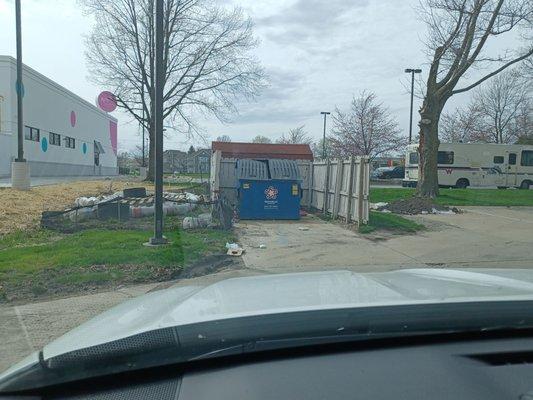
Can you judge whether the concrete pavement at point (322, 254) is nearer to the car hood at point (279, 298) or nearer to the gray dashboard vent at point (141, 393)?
the car hood at point (279, 298)

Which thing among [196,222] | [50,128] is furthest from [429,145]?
[50,128]

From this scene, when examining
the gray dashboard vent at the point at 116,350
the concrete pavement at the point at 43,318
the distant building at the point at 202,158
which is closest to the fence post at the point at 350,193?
the concrete pavement at the point at 43,318

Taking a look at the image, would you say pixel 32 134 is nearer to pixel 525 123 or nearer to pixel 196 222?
pixel 196 222

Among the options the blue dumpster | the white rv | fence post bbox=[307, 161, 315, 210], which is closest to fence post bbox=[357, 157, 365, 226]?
the blue dumpster

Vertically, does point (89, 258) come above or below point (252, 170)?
below

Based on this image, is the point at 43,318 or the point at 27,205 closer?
the point at 43,318

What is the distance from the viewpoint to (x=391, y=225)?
1452cm

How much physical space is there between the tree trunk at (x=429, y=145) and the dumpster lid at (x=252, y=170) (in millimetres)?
8418

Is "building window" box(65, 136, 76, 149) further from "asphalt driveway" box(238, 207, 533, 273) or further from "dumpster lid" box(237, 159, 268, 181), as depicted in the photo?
"asphalt driveway" box(238, 207, 533, 273)

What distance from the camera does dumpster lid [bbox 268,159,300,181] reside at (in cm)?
1667

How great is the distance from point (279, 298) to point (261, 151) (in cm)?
1817

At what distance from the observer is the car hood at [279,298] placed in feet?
6.56

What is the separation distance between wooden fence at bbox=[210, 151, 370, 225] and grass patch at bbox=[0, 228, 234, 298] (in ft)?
13.0

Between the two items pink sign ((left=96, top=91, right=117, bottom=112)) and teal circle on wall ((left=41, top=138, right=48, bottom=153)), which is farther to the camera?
teal circle on wall ((left=41, top=138, right=48, bottom=153))
